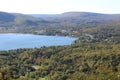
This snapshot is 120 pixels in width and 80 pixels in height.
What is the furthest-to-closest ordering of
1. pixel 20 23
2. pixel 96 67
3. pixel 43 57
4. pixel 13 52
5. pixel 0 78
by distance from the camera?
1. pixel 20 23
2. pixel 13 52
3. pixel 43 57
4. pixel 96 67
5. pixel 0 78

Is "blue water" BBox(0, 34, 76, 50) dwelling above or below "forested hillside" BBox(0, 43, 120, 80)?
below

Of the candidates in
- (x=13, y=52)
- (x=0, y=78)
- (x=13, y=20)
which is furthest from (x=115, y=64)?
(x=13, y=20)

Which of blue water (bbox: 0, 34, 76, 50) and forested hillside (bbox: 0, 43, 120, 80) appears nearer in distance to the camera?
forested hillside (bbox: 0, 43, 120, 80)

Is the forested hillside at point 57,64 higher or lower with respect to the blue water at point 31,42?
higher

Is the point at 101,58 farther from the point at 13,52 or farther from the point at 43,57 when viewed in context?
the point at 13,52

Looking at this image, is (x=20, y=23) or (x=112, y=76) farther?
(x=20, y=23)

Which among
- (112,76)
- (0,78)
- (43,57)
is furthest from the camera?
(43,57)

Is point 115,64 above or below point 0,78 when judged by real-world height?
below

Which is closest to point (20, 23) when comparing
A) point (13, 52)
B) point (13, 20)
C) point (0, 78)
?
point (13, 20)

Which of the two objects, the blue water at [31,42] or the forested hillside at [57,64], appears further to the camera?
the blue water at [31,42]

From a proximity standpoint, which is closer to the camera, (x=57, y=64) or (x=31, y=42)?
(x=57, y=64)

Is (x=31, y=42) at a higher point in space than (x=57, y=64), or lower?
lower
